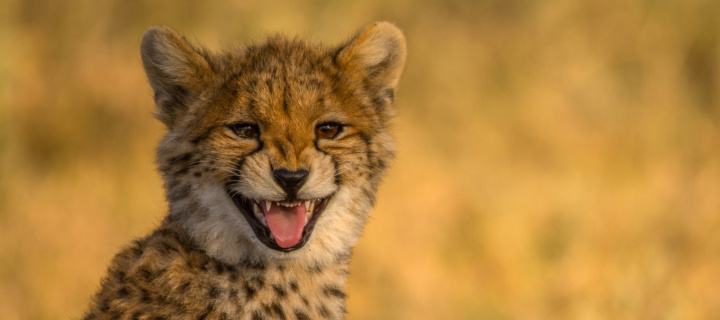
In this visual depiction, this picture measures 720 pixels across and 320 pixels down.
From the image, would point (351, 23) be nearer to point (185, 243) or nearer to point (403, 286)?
point (403, 286)

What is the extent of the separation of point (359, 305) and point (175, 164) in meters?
2.55

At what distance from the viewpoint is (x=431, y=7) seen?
668 cm

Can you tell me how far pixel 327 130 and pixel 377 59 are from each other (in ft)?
1.68

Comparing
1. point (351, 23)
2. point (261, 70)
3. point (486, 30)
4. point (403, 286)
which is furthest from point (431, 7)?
point (261, 70)

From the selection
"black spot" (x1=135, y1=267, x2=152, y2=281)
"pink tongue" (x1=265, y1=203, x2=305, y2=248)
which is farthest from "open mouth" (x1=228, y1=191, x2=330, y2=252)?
"black spot" (x1=135, y1=267, x2=152, y2=281)

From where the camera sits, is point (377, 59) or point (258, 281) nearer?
Answer: point (258, 281)

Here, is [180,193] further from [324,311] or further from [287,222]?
[324,311]

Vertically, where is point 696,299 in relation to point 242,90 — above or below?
below

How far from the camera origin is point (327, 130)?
3012 millimetres

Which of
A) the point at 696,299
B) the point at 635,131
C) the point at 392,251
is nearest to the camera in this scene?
the point at 696,299

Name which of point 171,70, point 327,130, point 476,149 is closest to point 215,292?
point 327,130

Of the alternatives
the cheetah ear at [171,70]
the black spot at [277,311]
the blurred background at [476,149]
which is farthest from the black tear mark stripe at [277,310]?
the blurred background at [476,149]

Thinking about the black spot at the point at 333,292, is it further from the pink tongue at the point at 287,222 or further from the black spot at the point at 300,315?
the pink tongue at the point at 287,222

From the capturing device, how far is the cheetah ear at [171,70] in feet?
10.2
